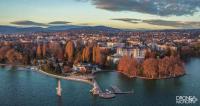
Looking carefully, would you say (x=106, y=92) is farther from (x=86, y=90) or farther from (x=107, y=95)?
(x=86, y=90)

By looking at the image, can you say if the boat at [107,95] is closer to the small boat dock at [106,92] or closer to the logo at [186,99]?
the small boat dock at [106,92]

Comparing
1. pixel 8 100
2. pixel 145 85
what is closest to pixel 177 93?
pixel 145 85

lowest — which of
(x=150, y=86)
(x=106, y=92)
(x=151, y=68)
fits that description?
(x=150, y=86)

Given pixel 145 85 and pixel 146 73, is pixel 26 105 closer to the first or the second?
A: pixel 145 85

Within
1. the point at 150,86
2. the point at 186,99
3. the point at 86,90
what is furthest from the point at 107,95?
the point at 150,86

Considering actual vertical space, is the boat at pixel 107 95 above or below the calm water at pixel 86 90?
above

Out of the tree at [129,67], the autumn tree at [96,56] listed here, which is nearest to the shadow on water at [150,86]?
the tree at [129,67]

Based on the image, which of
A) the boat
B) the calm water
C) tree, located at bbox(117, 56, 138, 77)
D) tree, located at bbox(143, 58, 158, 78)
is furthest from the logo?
tree, located at bbox(117, 56, 138, 77)

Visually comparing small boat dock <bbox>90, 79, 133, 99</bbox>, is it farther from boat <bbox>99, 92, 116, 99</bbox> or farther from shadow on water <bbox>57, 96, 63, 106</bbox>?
shadow on water <bbox>57, 96, 63, 106</bbox>
